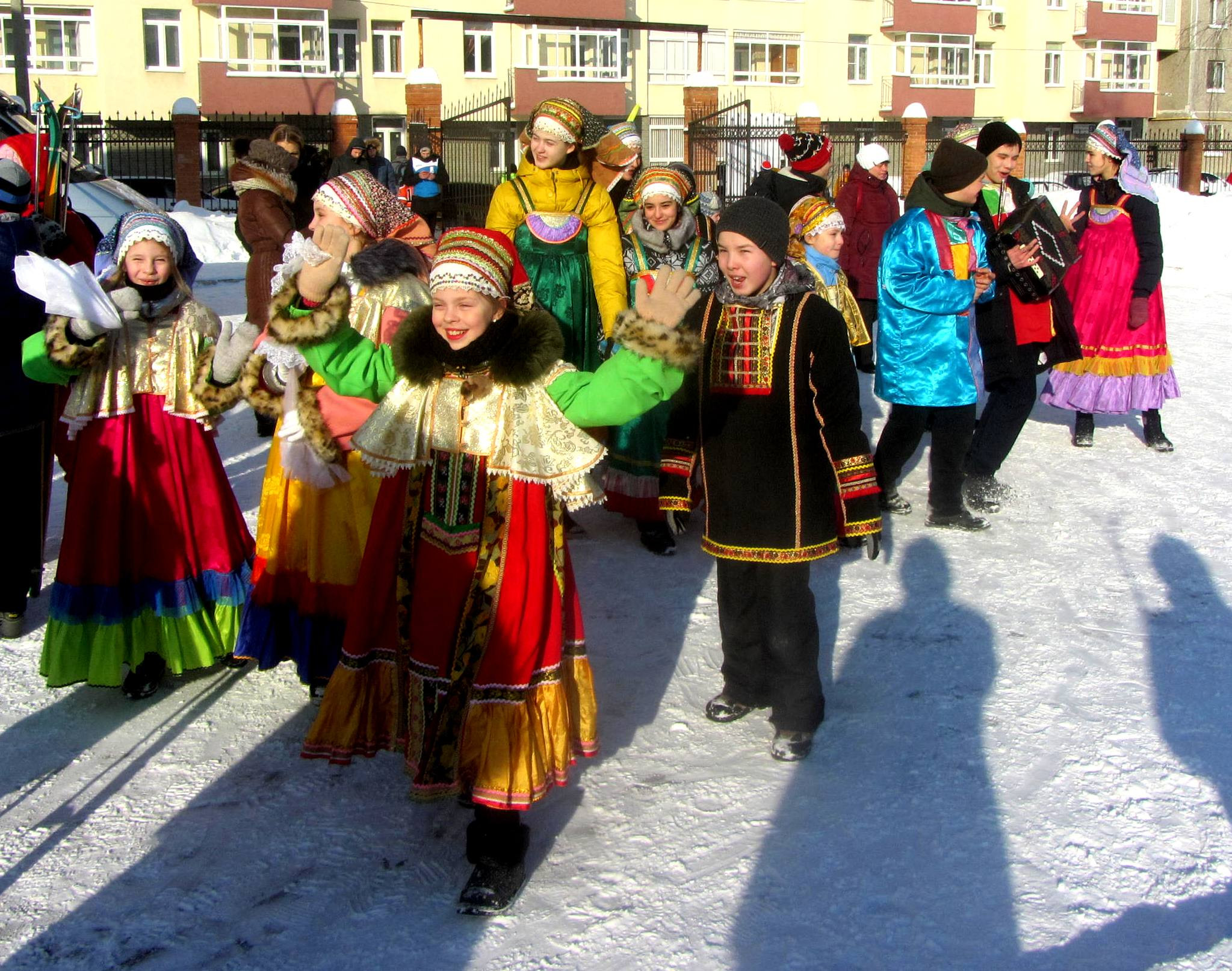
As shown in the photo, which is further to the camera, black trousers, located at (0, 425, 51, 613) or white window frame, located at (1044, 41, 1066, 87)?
white window frame, located at (1044, 41, 1066, 87)

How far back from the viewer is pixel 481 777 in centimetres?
297

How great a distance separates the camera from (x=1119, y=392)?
24.0 ft

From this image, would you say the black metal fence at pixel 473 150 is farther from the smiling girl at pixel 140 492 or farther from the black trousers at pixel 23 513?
the smiling girl at pixel 140 492

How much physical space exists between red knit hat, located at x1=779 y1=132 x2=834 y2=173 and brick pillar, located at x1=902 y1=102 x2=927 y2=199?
Answer: 19.2m

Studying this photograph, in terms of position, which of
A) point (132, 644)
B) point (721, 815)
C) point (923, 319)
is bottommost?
point (721, 815)

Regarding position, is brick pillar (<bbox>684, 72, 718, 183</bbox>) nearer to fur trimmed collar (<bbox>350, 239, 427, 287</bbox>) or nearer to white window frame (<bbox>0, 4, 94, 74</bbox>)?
white window frame (<bbox>0, 4, 94, 74</bbox>)

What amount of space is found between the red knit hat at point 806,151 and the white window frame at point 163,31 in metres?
28.5

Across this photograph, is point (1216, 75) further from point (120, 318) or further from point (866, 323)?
point (120, 318)

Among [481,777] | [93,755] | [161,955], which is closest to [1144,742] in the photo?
[481,777]

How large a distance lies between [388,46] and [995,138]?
3182 cm

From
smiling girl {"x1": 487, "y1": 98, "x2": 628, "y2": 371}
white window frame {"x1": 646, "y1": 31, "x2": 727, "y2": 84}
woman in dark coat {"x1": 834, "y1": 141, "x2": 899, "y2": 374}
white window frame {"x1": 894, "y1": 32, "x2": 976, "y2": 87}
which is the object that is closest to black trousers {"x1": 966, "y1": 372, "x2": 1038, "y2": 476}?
smiling girl {"x1": 487, "y1": 98, "x2": 628, "y2": 371}

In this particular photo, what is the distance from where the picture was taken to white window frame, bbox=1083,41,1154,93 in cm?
4291

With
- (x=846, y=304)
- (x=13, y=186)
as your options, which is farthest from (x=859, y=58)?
(x=13, y=186)

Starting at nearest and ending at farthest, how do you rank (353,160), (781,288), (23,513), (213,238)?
(781,288)
(23,513)
(353,160)
(213,238)
